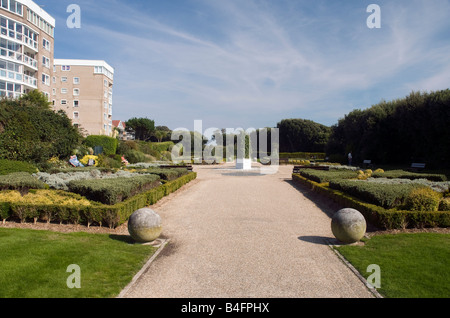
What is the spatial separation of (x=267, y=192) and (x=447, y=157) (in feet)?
55.0

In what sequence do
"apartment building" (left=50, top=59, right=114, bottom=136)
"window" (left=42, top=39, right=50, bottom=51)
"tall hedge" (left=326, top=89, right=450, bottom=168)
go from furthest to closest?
"apartment building" (left=50, top=59, right=114, bottom=136), "window" (left=42, top=39, right=50, bottom=51), "tall hedge" (left=326, top=89, right=450, bottom=168)

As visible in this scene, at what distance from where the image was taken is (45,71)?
1663 inches

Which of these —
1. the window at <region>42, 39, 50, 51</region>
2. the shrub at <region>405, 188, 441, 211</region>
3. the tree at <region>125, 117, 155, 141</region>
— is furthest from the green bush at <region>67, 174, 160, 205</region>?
the tree at <region>125, 117, 155, 141</region>

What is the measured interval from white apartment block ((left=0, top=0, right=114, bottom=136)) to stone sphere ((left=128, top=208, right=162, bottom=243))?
22.2 metres

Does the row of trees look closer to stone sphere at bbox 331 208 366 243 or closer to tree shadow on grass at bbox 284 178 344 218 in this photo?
tree shadow on grass at bbox 284 178 344 218

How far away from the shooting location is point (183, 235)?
8.01 metres

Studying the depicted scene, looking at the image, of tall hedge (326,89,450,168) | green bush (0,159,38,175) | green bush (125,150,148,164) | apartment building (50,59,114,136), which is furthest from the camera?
apartment building (50,59,114,136)

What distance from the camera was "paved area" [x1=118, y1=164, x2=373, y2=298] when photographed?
4.88m

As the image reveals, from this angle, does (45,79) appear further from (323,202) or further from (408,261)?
(408,261)

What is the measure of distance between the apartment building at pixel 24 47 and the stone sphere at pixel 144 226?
110 feet

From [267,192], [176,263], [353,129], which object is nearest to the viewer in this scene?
[176,263]

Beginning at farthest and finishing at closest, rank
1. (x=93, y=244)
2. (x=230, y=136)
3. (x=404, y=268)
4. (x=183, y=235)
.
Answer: (x=230, y=136) → (x=183, y=235) → (x=93, y=244) → (x=404, y=268)
